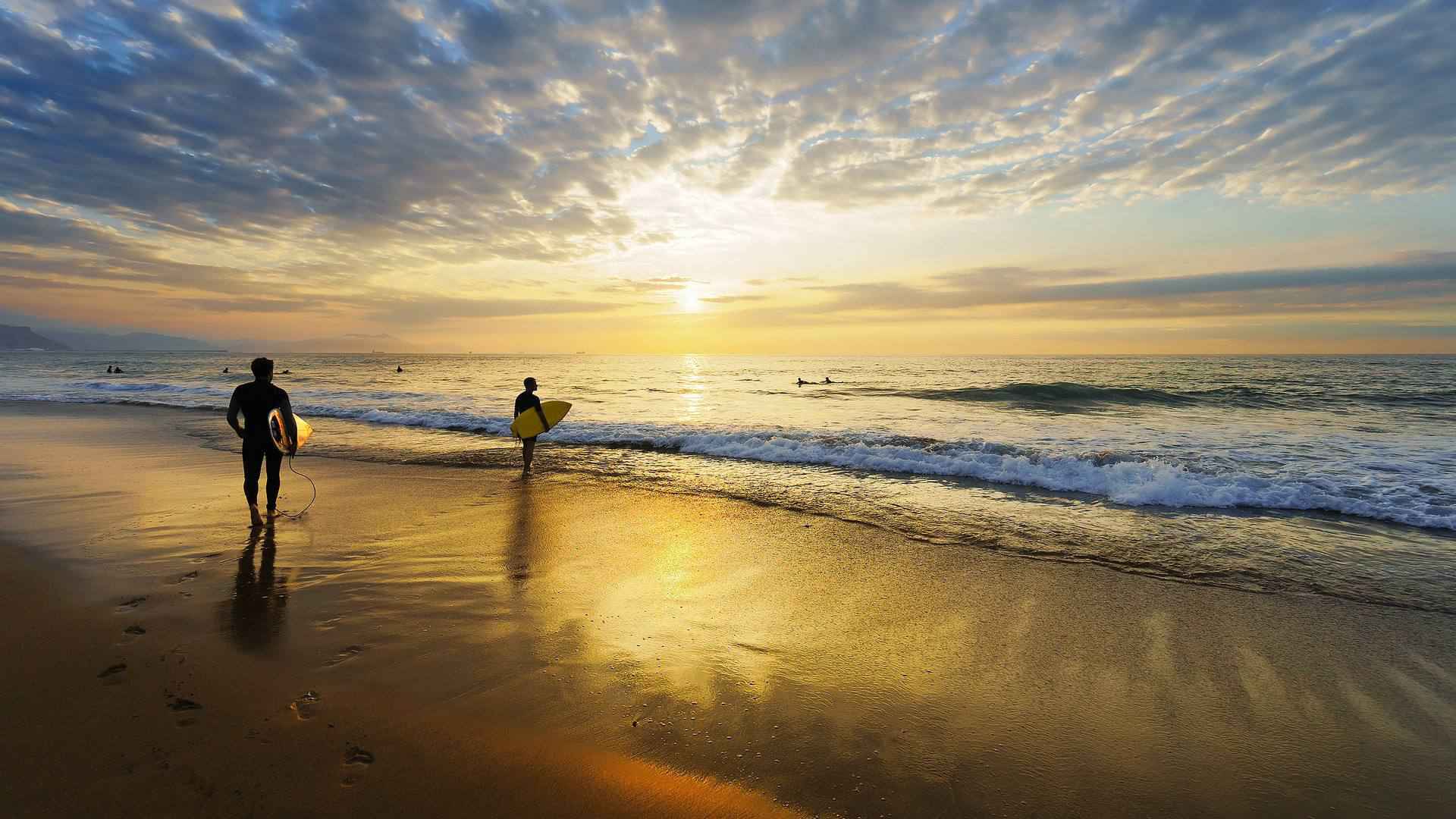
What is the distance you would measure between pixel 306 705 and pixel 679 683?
2134 mm

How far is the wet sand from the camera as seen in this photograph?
289 centimetres

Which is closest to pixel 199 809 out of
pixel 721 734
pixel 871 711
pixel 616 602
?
pixel 721 734

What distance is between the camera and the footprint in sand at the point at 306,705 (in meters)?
3.37

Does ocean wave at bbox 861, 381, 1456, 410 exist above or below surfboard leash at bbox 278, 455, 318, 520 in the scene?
above

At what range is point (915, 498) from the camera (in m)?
9.34

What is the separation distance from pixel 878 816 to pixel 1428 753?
320 cm

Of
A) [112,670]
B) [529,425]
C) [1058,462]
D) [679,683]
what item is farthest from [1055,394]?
[112,670]

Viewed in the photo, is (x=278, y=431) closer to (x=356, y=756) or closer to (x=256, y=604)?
(x=256, y=604)

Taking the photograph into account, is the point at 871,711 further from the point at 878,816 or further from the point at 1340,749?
the point at 1340,749

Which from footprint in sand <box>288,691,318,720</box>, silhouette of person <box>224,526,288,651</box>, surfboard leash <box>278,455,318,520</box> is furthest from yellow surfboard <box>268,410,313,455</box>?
footprint in sand <box>288,691,318,720</box>

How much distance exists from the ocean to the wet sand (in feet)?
4.55

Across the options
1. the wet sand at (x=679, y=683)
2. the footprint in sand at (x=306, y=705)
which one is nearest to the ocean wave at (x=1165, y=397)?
the wet sand at (x=679, y=683)

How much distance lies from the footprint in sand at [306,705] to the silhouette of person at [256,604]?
3.03 feet

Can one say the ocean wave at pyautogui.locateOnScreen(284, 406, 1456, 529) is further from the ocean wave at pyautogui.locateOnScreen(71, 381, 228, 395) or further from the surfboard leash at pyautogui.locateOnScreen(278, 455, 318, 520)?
the ocean wave at pyautogui.locateOnScreen(71, 381, 228, 395)
